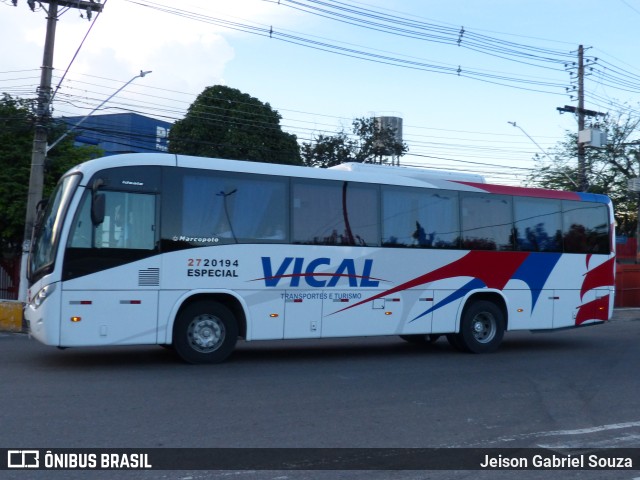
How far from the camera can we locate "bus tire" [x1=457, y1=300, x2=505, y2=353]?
1500 centimetres

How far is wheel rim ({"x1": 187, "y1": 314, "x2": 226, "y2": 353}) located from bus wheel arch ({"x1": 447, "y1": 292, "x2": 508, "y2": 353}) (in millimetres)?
5000

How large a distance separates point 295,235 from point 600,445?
662cm

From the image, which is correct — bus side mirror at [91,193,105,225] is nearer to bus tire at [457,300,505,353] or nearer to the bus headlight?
the bus headlight

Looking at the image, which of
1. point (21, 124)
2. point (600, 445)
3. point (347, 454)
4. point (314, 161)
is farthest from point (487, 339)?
point (314, 161)

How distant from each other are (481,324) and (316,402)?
6690 mm

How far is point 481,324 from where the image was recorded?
1537 centimetres

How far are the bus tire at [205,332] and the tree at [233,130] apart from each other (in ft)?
79.9

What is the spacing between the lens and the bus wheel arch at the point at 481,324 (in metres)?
15.0

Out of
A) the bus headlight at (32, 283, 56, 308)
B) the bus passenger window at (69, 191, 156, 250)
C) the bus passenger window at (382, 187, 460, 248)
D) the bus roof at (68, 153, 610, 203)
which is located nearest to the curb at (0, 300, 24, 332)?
the bus headlight at (32, 283, 56, 308)

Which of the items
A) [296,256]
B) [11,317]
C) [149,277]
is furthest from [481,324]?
[11,317]

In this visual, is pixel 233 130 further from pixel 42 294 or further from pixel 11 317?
pixel 42 294

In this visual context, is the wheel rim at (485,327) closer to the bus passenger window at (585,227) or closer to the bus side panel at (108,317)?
the bus passenger window at (585,227)

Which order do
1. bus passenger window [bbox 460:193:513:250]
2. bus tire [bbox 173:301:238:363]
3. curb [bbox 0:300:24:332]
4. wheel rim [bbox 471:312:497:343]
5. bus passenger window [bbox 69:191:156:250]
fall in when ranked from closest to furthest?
bus passenger window [bbox 69:191:156:250], bus tire [bbox 173:301:238:363], bus passenger window [bbox 460:193:513:250], wheel rim [bbox 471:312:497:343], curb [bbox 0:300:24:332]

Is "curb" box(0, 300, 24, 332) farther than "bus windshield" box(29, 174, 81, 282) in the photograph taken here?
Yes
